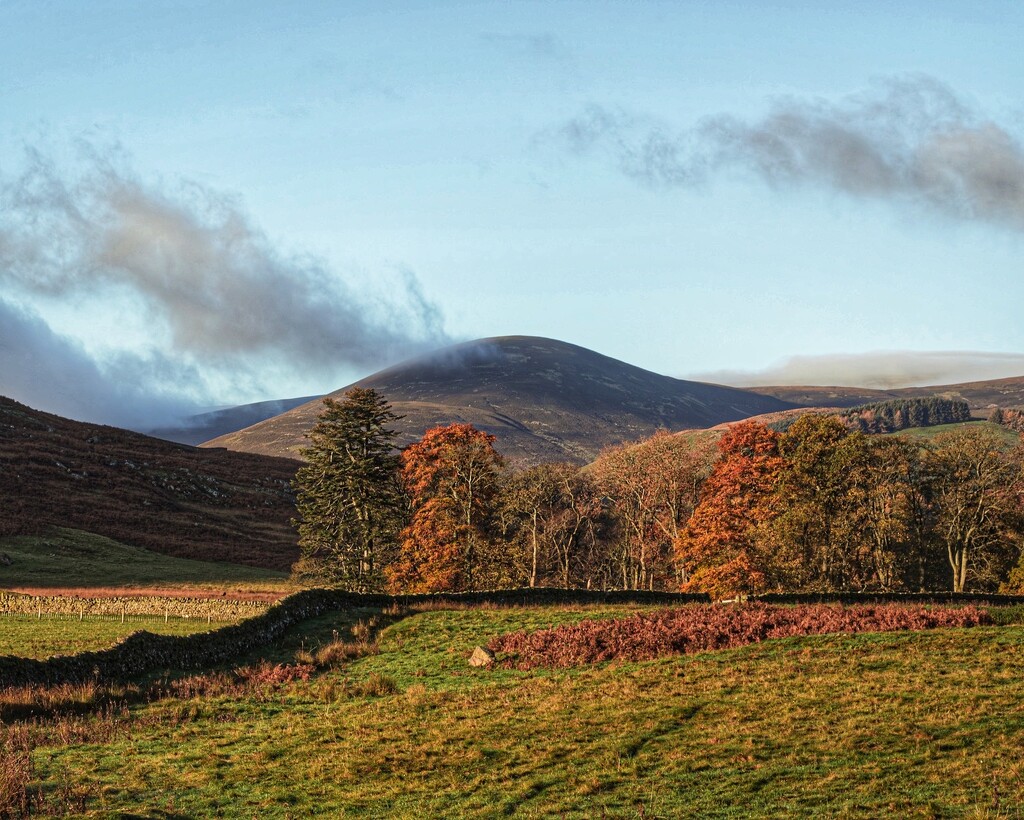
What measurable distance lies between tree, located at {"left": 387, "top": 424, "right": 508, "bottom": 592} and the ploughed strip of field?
111 ft

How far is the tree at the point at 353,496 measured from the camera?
243 feet

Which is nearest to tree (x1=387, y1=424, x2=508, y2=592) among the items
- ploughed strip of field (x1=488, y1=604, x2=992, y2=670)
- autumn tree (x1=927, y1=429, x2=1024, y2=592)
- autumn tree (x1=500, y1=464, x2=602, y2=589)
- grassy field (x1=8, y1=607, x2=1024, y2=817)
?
autumn tree (x1=500, y1=464, x2=602, y2=589)

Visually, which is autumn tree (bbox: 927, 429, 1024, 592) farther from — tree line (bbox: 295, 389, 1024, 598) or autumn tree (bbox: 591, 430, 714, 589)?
autumn tree (bbox: 591, 430, 714, 589)

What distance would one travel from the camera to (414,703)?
28.2m

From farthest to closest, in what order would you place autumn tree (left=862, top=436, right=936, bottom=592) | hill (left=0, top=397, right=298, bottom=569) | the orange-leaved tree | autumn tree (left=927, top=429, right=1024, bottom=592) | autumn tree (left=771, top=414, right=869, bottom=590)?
1. hill (left=0, top=397, right=298, bottom=569)
2. autumn tree (left=927, top=429, right=1024, bottom=592)
3. autumn tree (left=862, top=436, right=936, bottom=592)
4. autumn tree (left=771, top=414, right=869, bottom=590)
5. the orange-leaved tree

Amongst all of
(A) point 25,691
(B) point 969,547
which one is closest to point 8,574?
(A) point 25,691

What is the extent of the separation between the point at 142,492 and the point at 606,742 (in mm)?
115317

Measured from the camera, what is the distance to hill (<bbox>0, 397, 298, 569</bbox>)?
10494cm

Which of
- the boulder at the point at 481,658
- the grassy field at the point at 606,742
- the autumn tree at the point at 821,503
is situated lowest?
the boulder at the point at 481,658

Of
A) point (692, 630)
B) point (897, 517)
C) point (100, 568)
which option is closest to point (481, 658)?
point (692, 630)

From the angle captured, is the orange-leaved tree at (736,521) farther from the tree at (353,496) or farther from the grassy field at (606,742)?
the grassy field at (606,742)

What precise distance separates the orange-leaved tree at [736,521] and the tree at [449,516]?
15.3m

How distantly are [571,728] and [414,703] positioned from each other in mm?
6130

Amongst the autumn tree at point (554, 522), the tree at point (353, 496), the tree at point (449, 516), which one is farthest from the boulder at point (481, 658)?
the autumn tree at point (554, 522)
